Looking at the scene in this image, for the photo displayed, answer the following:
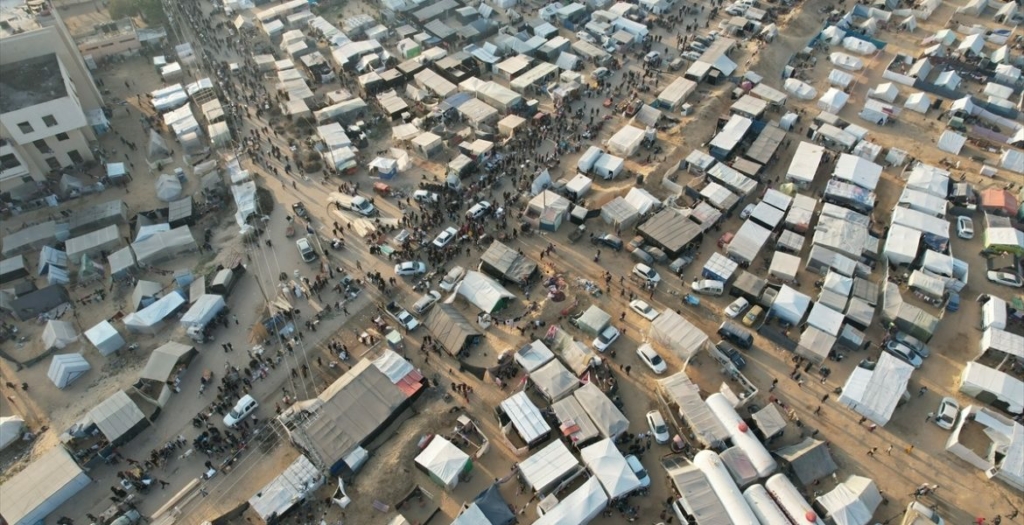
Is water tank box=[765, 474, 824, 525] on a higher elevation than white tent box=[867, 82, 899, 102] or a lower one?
lower

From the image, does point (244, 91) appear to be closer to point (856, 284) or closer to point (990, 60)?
point (856, 284)

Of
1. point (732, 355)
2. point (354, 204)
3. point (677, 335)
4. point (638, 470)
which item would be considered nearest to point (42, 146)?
point (354, 204)

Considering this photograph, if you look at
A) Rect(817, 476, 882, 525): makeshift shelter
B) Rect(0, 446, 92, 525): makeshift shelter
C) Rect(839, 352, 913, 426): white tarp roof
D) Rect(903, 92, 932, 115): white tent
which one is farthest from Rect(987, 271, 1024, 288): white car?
Rect(0, 446, 92, 525): makeshift shelter

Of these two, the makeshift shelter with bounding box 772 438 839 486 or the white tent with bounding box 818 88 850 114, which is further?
the white tent with bounding box 818 88 850 114

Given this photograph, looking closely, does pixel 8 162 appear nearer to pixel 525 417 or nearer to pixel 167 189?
pixel 167 189

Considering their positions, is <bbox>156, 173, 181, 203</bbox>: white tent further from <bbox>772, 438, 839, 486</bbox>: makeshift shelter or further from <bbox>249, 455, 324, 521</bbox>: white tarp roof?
<bbox>772, 438, 839, 486</bbox>: makeshift shelter

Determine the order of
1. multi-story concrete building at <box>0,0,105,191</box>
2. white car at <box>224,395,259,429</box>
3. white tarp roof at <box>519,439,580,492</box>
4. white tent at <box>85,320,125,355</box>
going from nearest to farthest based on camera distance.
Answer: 1. white tarp roof at <box>519,439,580,492</box>
2. white car at <box>224,395,259,429</box>
3. white tent at <box>85,320,125,355</box>
4. multi-story concrete building at <box>0,0,105,191</box>
